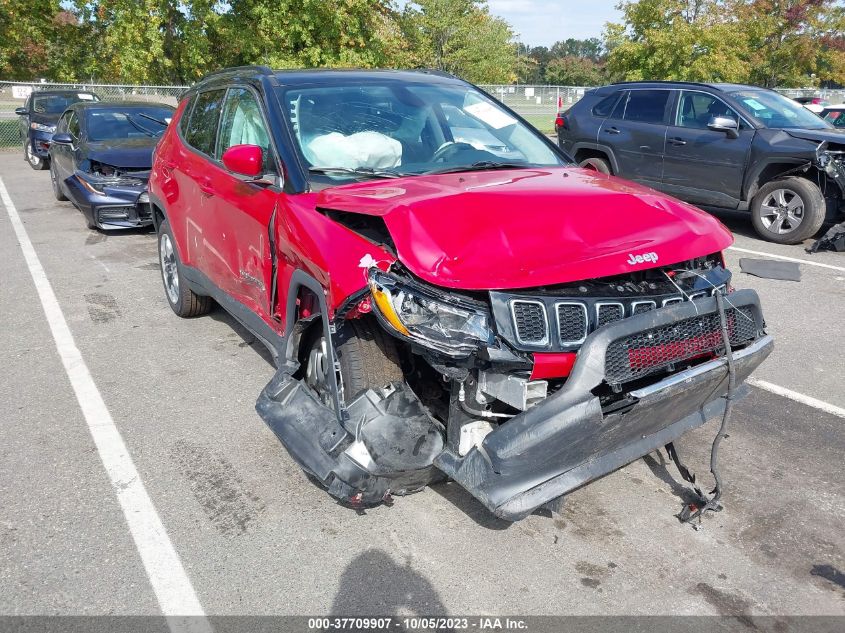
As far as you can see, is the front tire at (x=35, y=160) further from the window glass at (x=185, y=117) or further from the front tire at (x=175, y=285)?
the window glass at (x=185, y=117)

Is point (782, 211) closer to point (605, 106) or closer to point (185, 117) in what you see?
point (605, 106)

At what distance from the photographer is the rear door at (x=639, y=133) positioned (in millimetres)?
10250

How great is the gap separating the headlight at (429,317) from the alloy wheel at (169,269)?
368 centimetres

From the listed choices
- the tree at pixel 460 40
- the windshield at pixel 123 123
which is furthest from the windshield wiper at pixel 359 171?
the tree at pixel 460 40

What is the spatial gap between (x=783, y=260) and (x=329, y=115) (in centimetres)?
624

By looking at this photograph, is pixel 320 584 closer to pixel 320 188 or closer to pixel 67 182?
pixel 320 188

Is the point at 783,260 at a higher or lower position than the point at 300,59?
lower

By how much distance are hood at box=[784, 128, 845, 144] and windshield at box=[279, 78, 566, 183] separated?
568 centimetres

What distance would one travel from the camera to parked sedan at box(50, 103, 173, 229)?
32.1ft

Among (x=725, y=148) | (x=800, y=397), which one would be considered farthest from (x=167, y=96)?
(x=800, y=397)

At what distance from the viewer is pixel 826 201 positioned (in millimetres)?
8984

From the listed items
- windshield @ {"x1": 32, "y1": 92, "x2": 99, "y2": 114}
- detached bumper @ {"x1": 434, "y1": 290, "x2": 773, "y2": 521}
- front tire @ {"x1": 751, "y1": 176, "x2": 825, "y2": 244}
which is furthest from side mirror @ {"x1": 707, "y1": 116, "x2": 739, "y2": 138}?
windshield @ {"x1": 32, "y1": 92, "x2": 99, "y2": 114}

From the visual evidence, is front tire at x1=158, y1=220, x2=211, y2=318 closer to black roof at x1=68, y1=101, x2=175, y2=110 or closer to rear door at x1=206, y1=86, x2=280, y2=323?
rear door at x1=206, y1=86, x2=280, y2=323

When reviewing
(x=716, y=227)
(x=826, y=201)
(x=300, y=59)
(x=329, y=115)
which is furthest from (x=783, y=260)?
(x=300, y=59)
